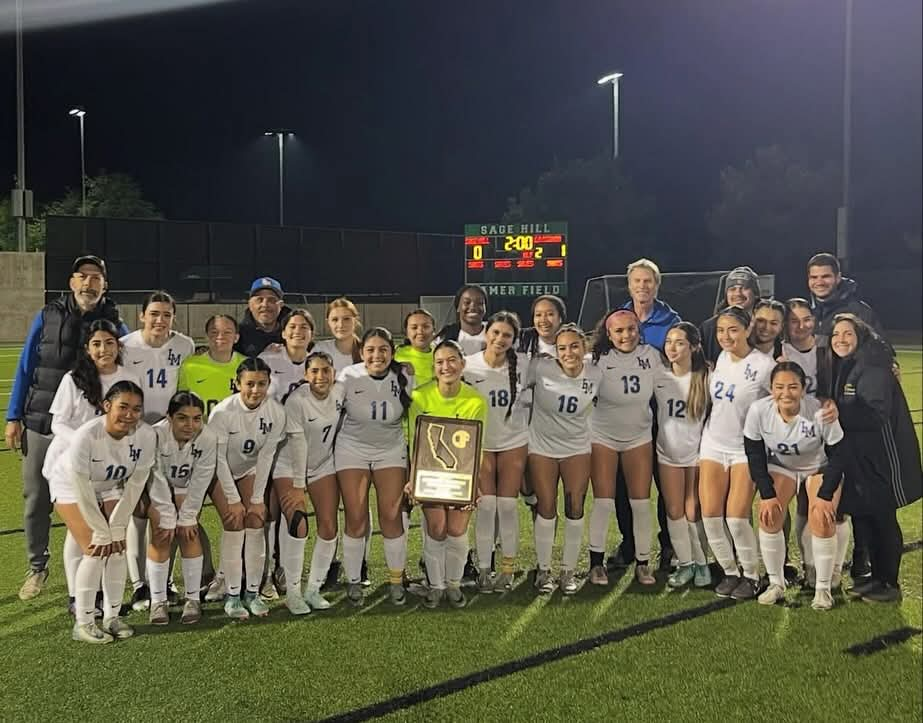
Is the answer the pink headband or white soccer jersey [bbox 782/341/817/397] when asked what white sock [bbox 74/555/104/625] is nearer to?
the pink headband

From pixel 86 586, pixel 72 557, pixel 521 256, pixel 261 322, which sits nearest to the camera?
pixel 86 586

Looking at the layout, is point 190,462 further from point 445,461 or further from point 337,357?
point 445,461

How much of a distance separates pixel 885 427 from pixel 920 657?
103cm

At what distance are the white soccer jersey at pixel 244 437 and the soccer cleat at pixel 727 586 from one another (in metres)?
2.13

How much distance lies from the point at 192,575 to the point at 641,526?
6.82 feet

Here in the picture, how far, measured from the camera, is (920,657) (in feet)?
10.6

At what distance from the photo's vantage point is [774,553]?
387 cm

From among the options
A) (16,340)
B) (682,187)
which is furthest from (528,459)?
(682,187)

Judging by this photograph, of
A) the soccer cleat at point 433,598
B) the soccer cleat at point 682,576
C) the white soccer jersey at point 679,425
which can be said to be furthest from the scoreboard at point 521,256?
the soccer cleat at point 433,598

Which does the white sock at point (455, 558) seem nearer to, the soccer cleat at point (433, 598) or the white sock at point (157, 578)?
the soccer cleat at point (433, 598)

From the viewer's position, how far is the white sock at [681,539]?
13.6ft

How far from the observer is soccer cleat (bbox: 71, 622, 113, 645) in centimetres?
338

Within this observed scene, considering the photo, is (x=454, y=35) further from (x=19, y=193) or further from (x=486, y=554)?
(x=486, y=554)

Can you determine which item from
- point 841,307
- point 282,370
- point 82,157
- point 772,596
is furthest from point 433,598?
point 82,157
